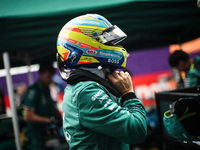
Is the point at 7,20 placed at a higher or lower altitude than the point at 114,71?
higher

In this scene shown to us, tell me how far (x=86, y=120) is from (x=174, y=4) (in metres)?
2.04

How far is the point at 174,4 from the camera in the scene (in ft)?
7.93

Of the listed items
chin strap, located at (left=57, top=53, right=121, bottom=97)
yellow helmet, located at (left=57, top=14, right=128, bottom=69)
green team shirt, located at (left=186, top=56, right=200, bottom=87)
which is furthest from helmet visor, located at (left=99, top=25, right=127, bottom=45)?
green team shirt, located at (left=186, top=56, right=200, bottom=87)

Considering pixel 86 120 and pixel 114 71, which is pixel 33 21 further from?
pixel 86 120

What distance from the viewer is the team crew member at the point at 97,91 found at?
3.05ft

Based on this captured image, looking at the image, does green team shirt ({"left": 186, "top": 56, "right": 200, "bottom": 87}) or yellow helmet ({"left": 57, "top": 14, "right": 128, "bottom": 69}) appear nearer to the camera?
yellow helmet ({"left": 57, "top": 14, "right": 128, "bottom": 69})

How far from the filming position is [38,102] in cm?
295

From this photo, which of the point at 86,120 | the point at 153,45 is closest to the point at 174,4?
the point at 86,120

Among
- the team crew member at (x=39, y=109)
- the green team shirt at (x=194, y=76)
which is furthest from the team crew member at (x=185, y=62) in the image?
the team crew member at (x=39, y=109)

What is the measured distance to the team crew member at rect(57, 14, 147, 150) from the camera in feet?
3.05

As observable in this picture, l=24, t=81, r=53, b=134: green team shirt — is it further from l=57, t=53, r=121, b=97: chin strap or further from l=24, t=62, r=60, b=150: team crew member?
l=57, t=53, r=121, b=97: chin strap

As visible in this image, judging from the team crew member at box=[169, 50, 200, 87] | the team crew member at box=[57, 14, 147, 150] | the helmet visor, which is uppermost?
the helmet visor

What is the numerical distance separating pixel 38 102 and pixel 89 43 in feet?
6.87

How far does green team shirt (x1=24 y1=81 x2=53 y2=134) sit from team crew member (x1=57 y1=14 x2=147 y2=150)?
185cm
